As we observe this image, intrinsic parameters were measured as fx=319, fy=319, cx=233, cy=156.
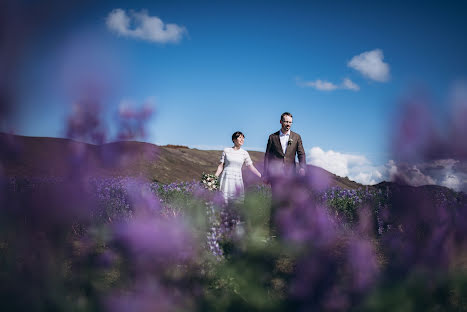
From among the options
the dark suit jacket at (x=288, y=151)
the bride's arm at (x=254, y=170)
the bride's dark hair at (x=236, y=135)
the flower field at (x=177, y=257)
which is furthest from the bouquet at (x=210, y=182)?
the flower field at (x=177, y=257)

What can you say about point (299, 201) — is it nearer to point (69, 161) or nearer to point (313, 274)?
point (313, 274)

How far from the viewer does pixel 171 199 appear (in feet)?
19.5

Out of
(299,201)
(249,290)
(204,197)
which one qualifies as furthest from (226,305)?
(204,197)

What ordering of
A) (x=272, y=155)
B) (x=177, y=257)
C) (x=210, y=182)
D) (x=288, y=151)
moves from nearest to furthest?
(x=177, y=257) → (x=288, y=151) → (x=272, y=155) → (x=210, y=182)

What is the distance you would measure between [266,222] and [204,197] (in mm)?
1772

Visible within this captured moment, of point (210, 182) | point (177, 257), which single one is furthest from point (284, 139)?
point (177, 257)

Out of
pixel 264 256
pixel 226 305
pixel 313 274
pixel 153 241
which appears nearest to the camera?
pixel 153 241

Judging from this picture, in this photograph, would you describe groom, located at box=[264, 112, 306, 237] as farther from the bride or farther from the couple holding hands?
the bride

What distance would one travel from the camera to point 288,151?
471 centimetres

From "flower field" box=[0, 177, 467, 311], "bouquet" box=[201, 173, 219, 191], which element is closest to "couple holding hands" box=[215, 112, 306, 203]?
"bouquet" box=[201, 173, 219, 191]

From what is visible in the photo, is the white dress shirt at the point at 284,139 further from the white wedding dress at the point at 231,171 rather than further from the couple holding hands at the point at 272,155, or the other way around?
the white wedding dress at the point at 231,171

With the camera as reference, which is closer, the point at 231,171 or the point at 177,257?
the point at 177,257

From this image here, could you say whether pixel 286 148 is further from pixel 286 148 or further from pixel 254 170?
pixel 254 170

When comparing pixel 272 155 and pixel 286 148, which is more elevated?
pixel 286 148
